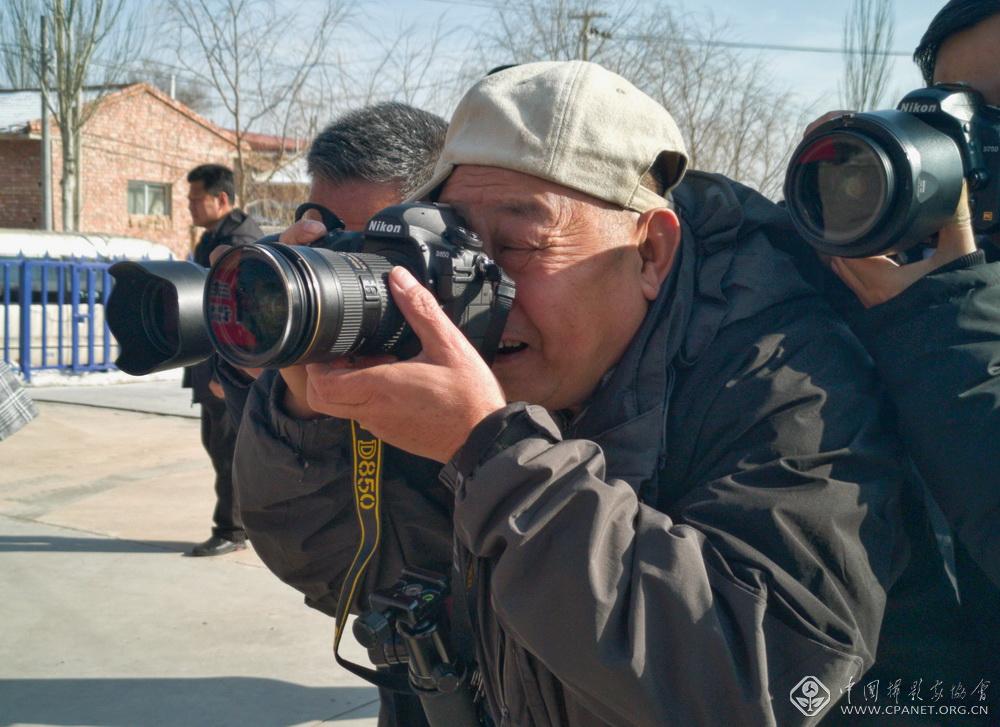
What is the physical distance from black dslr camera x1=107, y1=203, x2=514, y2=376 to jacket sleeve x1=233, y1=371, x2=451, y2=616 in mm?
292

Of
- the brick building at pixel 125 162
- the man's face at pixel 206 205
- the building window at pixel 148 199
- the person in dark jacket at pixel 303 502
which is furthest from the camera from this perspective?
the building window at pixel 148 199

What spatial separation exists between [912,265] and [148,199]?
26.4 m

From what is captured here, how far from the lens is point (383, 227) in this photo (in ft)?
4.66

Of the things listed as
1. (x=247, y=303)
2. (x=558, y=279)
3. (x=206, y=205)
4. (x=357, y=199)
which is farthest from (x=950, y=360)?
(x=206, y=205)

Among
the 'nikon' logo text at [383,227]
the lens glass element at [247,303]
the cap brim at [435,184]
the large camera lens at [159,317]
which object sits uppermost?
the cap brim at [435,184]

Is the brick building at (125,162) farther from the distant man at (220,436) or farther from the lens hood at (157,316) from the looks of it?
the lens hood at (157,316)

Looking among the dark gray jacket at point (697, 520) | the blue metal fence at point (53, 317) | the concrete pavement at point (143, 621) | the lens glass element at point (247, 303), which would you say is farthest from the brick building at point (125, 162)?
the dark gray jacket at point (697, 520)

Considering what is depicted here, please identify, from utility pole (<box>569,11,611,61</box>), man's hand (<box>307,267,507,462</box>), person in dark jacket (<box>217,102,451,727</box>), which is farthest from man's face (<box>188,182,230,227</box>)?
utility pole (<box>569,11,611,61</box>)

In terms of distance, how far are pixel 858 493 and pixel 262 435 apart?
91cm

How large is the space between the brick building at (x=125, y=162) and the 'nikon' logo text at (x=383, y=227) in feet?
74.3

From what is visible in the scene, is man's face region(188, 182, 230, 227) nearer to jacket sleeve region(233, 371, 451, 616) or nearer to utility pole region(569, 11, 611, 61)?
jacket sleeve region(233, 371, 451, 616)

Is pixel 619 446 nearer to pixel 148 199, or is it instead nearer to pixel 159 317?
pixel 159 317

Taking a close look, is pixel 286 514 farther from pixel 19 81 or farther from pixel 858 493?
pixel 19 81

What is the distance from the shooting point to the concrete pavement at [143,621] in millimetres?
3361
